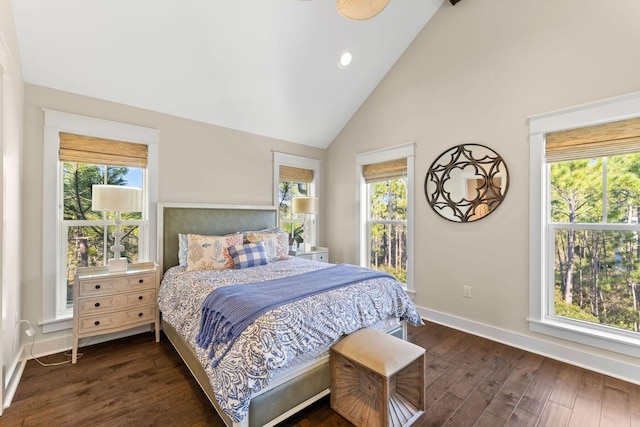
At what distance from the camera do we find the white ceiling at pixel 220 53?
2.33 meters

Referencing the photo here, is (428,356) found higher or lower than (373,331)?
lower

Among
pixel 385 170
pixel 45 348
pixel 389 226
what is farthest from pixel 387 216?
pixel 45 348

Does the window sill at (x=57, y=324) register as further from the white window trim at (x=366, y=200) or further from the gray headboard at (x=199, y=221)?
the white window trim at (x=366, y=200)

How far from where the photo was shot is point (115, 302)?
258 cm

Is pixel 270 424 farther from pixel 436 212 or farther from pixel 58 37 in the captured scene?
pixel 58 37

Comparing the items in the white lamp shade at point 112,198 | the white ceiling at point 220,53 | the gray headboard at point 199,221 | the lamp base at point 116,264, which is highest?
the white ceiling at point 220,53

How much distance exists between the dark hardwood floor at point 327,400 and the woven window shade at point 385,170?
219 centimetres

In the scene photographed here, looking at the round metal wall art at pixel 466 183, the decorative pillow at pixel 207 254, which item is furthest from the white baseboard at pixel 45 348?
A: the round metal wall art at pixel 466 183

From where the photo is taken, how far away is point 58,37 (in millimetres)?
2320

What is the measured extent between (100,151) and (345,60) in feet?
9.43

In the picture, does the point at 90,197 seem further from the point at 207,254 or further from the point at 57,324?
the point at 207,254

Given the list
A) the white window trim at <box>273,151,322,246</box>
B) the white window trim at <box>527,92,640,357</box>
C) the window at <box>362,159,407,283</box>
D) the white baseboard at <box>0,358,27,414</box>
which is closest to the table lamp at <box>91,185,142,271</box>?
the white baseboard at <box>0,358,27,414</box>

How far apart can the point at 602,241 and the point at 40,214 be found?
4953 millimetres

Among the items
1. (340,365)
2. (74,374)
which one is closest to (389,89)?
(340,365)
